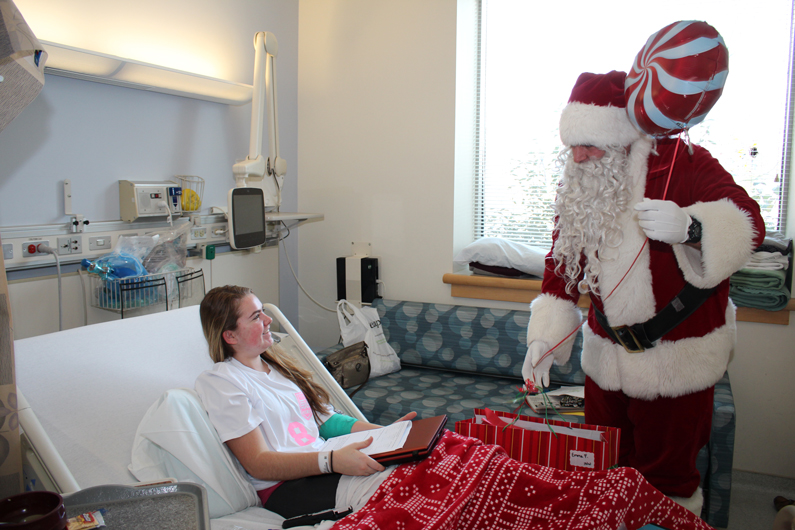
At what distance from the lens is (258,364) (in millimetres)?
1646

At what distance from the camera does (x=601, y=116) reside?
1419mm

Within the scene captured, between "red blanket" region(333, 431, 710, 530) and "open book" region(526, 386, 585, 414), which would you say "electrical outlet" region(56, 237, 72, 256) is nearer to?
"red blanket" region(333, 431, 710, 530)

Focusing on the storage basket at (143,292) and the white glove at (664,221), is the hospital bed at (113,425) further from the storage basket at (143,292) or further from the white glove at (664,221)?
the white glove at (664,221)

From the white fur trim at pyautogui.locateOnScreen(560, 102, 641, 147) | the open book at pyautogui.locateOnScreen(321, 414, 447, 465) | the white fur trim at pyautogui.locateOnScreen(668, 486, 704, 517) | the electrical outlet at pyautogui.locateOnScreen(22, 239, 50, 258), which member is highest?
the white fur trim at pyautogui.locateOnScreen(560, 102, 641, 147)

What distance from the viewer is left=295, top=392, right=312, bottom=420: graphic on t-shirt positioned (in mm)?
1669

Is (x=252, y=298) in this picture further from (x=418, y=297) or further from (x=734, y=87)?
(x=734, y=87)

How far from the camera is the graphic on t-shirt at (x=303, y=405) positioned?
167 cm

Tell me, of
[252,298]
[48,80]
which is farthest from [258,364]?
[48,80]

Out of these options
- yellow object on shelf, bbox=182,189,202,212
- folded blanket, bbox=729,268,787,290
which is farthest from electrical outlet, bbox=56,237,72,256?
folded blanket, bbox=729,268,787,290

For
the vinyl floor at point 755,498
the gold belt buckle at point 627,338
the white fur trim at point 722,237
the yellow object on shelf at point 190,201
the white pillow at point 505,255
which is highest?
the yellow object on shelf at point 190,201

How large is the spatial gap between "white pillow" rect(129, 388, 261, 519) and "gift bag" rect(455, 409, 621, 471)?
27.3 inches

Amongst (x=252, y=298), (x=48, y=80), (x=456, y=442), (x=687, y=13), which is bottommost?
(x=456, y=442)

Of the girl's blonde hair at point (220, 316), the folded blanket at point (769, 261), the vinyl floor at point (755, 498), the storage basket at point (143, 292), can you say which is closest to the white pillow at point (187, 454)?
the girl's blonde hair at point (220, 316)

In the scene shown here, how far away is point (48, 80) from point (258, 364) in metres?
1.51
